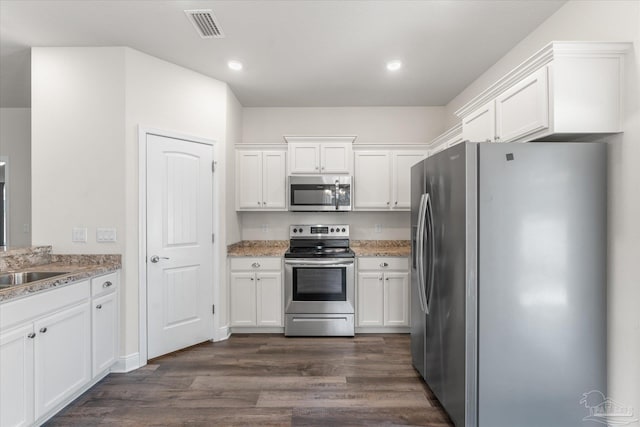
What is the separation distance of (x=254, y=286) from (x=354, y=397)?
172 cm

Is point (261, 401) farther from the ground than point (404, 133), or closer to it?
closer to it

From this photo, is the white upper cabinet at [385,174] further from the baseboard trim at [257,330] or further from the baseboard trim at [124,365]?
the baseboard trim at [124,365]

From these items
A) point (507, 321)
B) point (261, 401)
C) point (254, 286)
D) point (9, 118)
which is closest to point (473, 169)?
point (507, 321)

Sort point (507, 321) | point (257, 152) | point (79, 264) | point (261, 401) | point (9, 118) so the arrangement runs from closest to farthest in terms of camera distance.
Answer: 1. point (507, 321)
2. point (261, 401)
3. point (79, 264)
4. point (257, 152)
5. point (9, 118)

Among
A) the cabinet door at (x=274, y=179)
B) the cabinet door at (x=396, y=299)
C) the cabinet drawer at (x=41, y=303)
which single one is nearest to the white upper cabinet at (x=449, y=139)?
the cabinet door at (x=396, y=299)

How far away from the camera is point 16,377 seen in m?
1.80

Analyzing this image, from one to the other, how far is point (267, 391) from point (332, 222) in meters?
2.34

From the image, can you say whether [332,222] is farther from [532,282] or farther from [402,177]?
[532,282]

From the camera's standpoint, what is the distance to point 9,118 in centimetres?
435

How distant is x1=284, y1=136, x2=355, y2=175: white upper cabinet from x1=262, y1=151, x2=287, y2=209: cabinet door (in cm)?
15

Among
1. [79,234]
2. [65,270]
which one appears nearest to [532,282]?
[65,270]

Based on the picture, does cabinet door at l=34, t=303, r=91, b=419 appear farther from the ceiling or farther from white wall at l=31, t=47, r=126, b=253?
the ceiling

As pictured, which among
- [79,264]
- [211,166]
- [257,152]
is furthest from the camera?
[257,152]

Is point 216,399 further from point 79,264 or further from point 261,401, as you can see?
point 79,264
